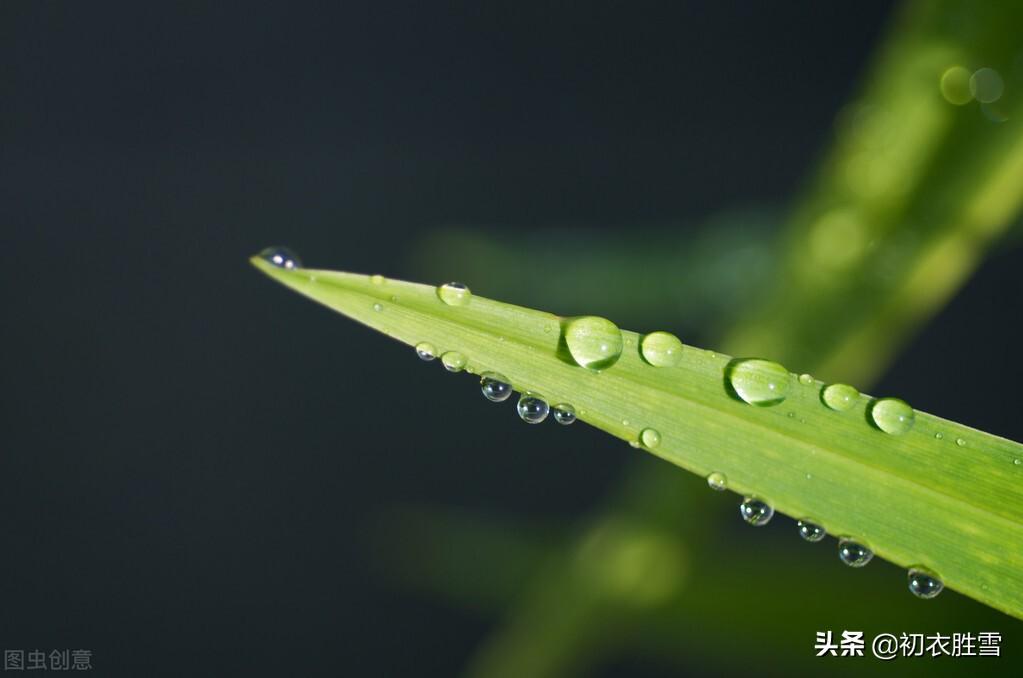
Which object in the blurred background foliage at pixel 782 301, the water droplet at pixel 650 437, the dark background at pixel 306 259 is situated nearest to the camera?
the water droplet at pixel 650 437

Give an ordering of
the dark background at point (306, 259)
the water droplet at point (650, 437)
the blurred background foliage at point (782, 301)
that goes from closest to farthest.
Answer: the water droplet at point (650, 437), the blurred background foliage at point (782, 301), the dark background at point (306, 259)

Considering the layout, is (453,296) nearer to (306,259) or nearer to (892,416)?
(892,416)

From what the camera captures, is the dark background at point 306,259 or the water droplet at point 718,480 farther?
the dark background at point 306,259

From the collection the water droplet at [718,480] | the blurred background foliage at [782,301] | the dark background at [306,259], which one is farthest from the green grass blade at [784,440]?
the dark background at [306,259]

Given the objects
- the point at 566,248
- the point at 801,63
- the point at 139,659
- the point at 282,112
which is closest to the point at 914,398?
the point at 801,63

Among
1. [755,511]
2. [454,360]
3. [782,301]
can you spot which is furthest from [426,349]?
[782,301]

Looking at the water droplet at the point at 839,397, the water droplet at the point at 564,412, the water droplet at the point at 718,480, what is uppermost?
the water droplet at the point at 839,397

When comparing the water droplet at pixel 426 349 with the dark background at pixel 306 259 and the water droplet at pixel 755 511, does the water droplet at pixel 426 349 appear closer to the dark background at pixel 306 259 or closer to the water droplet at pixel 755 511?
the water droplet at pixel 755 511

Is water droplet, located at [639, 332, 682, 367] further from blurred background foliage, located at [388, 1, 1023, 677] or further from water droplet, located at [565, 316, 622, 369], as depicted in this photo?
blurred background foliage, located at [388, 1, 1023, 677]

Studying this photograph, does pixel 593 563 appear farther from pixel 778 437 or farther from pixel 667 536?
pixel 778 437
